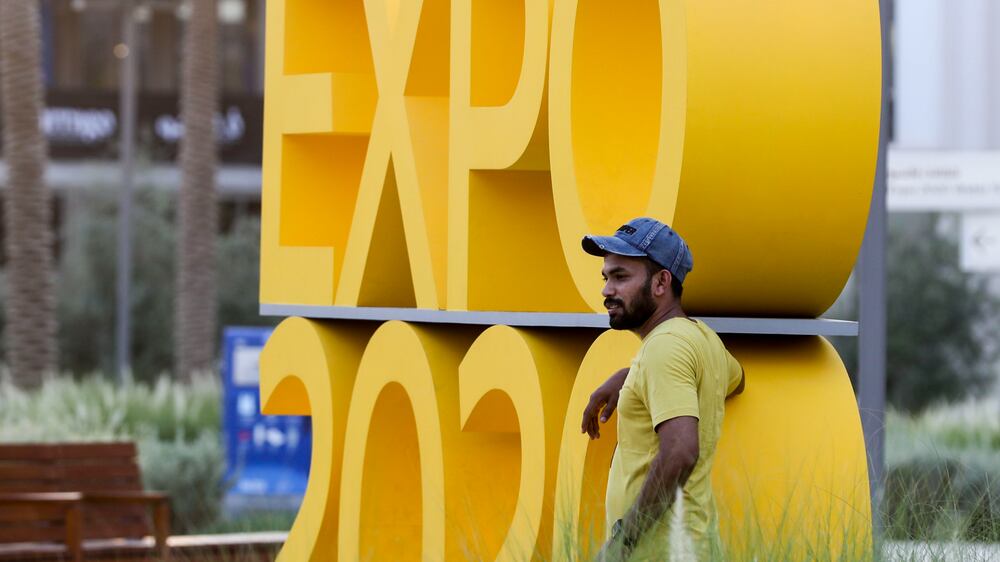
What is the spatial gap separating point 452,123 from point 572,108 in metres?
1.13

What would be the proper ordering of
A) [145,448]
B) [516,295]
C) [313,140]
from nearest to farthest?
1. [516,295]
2. [313,140]
3. [145,448]

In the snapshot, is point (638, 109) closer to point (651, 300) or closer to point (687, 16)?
point (687, 16)

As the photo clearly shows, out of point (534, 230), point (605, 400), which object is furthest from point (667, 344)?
point (534, 230)

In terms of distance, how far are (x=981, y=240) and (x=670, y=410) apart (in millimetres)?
12806

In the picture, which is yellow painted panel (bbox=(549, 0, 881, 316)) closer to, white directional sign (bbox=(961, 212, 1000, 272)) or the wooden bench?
the wooden bench

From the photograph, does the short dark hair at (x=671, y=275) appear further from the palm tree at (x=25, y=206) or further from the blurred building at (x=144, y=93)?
the blurred building at (x=144, y=93)

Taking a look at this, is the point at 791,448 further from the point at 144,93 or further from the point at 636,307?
the point at 144,93

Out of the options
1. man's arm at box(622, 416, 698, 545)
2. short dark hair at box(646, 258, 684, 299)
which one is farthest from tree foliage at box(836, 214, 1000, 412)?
man's arm at box(622, 416, 698, 545)

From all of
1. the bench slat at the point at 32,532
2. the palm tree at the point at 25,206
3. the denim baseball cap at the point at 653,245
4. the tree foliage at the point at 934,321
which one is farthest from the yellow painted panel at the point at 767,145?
the tree foliage at the point at 934,321

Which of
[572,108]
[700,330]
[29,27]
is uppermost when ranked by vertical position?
[29,27]

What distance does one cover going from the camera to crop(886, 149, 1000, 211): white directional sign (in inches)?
648

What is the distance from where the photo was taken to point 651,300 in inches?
203

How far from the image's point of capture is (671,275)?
203 inches

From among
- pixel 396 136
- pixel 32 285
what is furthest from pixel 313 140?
pixel 32 285
